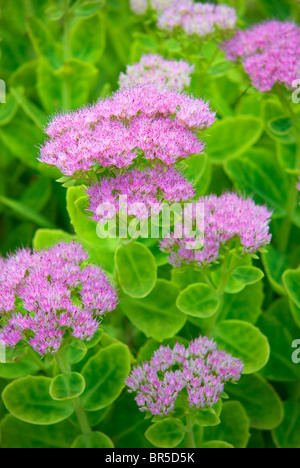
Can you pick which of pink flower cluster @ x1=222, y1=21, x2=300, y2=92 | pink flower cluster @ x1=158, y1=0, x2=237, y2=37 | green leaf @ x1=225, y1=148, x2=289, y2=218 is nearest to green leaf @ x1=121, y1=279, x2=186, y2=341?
green leaf @ x1=225, y1=148, x2=289, y2=218

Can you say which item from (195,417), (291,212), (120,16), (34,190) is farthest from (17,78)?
(195,417)

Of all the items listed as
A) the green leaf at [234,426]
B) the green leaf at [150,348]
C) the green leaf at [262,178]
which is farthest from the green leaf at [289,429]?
the green leaf at [262,178]

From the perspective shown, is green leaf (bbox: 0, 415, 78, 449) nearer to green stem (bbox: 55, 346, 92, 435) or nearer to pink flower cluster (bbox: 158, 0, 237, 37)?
green stem (bbox: 55, 346, 92, 435)

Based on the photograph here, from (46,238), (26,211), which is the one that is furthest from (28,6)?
(46,238)

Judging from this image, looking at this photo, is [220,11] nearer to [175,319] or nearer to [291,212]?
[291,212]

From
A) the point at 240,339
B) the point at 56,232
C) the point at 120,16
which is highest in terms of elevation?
the point at 120,16

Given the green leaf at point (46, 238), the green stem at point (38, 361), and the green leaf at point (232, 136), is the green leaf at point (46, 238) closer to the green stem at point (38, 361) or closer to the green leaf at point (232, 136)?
the green stem at point (38, 361)

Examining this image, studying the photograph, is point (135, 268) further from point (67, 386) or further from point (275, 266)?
point (275, 266)
